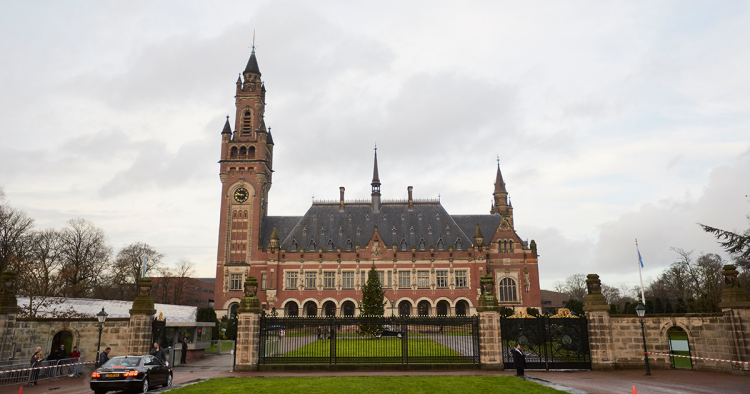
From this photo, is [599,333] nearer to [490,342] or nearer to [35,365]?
[490,342]

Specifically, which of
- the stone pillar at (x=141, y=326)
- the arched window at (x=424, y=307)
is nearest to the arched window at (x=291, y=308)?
the arched window at (x=424, y=307)

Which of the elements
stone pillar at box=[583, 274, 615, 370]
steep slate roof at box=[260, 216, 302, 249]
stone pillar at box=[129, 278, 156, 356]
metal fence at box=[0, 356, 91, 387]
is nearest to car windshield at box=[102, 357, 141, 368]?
metal fence at box=[0, 356, 91, 387]

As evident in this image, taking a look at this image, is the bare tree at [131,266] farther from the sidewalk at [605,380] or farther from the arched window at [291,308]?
the sidewalk at [605,380]

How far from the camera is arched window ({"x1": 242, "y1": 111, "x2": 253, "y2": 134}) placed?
211ft

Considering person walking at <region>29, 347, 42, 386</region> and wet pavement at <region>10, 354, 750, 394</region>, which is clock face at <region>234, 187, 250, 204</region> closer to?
wet pavement at <region>10, 354, 750, 394</region>

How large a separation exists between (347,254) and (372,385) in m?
45.1

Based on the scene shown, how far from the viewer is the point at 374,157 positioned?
219ft

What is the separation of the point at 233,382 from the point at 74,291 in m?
40.5

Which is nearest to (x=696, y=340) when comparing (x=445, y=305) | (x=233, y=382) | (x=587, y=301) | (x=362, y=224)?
(x=587, y=301)

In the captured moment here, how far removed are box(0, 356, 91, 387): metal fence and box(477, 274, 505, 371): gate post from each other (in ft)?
55.7

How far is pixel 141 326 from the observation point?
63.6 feet

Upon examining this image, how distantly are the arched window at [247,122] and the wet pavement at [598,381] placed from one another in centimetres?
4790

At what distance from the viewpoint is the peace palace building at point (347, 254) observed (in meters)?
58.4

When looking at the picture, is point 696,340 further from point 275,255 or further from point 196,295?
point 196,295
